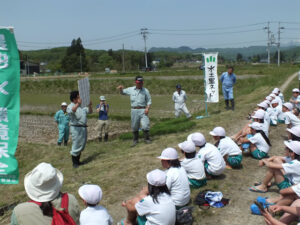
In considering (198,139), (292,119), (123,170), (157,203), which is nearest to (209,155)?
(198,139)

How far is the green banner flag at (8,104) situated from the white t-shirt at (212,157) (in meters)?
3.47

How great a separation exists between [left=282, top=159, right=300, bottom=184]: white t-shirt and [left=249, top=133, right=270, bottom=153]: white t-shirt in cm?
225

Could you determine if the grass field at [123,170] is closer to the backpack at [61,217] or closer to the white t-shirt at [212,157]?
the white t-shirt at [212,157]

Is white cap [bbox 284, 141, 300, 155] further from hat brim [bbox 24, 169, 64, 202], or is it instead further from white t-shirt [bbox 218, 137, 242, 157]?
hat brim [bbox 24, 169, 64, 202]

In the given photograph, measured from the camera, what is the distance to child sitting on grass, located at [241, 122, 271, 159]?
695 centimetres

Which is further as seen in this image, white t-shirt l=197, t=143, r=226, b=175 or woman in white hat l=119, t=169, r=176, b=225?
white t-shirt l=197, t=143, r=226, b=175

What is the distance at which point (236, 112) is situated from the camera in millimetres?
12961

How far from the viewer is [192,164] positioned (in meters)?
5.50

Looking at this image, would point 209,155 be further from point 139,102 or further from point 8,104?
point 8,104

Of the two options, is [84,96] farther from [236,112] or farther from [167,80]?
[167,80]

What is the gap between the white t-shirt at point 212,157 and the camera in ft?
19.4

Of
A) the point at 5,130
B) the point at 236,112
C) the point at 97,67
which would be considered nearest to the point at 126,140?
the point at 236,112

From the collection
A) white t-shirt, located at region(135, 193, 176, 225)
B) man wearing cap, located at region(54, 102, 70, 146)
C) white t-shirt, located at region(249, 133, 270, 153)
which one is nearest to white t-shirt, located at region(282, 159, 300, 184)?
white t-shirt, located at region(135, 193, 176, 225)

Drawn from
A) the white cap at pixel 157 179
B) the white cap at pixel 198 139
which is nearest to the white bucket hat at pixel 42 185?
the white cap at pixel 157 179
